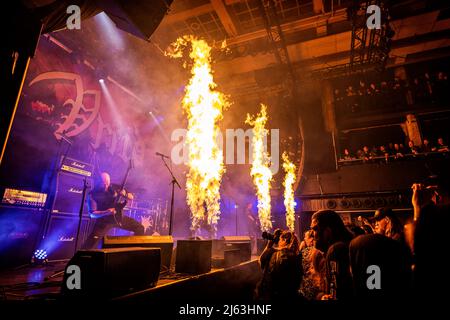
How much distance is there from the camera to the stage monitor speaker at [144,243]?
3830 mm

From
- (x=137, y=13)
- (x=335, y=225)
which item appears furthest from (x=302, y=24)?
(x=335, y=225)

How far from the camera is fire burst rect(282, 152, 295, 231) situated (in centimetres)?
1327

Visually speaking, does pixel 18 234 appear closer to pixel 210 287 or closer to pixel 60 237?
pixel 60 237

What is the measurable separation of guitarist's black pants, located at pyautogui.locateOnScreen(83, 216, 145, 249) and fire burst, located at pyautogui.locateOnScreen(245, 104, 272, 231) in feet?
26.1

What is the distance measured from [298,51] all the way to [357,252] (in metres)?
12.7

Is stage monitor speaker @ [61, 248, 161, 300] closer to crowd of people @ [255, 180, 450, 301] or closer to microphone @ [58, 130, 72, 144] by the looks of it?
crowd of people @ [255, 180, 450, 301]

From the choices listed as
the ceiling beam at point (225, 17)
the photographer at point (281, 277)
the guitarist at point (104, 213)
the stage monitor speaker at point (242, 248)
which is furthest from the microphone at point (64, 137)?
the ceiling beam at point (225, 17)

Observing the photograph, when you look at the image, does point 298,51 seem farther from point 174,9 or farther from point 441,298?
point 441,298

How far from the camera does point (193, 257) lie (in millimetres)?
4254

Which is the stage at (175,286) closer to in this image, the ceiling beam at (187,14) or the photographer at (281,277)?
the photographer at (281,277)

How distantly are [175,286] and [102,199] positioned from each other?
185 inches

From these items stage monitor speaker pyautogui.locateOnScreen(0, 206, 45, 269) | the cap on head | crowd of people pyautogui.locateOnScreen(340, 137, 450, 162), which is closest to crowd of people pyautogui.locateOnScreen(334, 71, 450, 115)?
crowd of people pyautogui.locateOnScreen(340, 137, 450, 162)

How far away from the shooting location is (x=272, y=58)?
12.9m
